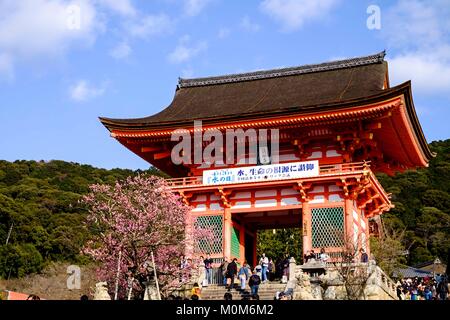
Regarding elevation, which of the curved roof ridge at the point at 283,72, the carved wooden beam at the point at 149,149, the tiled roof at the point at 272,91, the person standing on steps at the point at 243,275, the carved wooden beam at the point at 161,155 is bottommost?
the person standing on steps at the point at 243,275

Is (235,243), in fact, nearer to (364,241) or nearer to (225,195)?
(225,195)

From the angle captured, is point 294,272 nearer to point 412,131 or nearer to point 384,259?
point 412,131

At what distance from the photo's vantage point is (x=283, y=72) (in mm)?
32938

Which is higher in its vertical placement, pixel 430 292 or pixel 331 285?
pixel 331 285

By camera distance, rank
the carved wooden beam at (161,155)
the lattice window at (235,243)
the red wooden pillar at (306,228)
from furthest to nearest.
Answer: the carved wooden beam at (161,155)
the lattice window at (235,243)
the red wooden pillar at (306,228)

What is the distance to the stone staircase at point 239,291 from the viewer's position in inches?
→ 858

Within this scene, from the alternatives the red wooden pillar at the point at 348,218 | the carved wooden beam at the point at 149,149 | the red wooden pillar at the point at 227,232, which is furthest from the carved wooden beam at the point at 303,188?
the carved wooden beam at the point at 149,149

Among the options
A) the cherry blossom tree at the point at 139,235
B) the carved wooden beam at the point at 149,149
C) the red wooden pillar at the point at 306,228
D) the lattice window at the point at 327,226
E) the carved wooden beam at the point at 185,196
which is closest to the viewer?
the cherry blossom tree at the point at 139,235

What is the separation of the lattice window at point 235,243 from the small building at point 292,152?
0.09m

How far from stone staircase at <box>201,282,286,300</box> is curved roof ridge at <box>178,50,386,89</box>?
13447mm

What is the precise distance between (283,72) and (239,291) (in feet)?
47.4

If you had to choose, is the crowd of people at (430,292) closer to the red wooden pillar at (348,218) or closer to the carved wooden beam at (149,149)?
the red wooden pillar at (348,218)

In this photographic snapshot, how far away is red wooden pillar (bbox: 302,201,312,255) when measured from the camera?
84.8 feet

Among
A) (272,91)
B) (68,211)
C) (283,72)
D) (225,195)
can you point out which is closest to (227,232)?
(225,195)
